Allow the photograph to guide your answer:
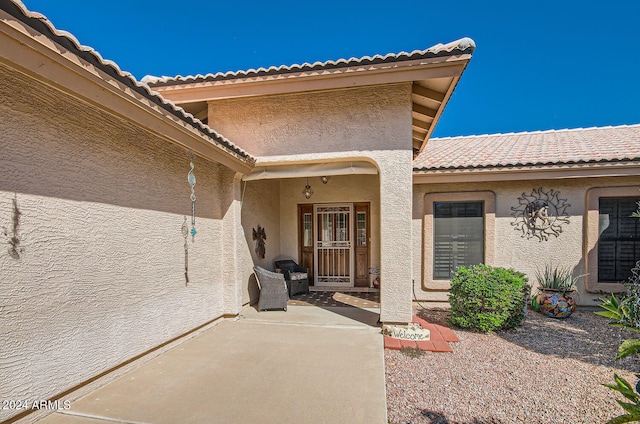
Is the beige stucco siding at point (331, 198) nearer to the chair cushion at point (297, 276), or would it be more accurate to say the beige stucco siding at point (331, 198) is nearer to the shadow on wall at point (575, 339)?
the chair cushion at point (297, 276)

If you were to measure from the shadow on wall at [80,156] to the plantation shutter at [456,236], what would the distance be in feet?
22.1

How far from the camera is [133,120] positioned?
156 inches

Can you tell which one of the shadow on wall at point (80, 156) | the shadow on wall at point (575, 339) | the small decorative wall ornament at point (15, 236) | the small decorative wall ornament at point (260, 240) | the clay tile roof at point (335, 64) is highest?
the clay tile roof at point (335, 64)

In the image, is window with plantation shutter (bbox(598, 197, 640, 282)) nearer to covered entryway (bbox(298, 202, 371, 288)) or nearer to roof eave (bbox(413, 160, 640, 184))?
roof eave (bbox(413, 160, 640, 184))

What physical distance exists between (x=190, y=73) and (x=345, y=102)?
350cm

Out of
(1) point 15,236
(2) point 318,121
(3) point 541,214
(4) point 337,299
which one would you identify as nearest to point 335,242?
(4) point 337,299

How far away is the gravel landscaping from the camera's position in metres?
3.71

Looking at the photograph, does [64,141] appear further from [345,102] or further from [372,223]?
[372,223]

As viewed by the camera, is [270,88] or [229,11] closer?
[270,88]

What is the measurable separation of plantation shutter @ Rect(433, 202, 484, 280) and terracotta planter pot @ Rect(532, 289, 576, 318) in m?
1.69

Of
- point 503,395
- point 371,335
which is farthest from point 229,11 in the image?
point 503,395

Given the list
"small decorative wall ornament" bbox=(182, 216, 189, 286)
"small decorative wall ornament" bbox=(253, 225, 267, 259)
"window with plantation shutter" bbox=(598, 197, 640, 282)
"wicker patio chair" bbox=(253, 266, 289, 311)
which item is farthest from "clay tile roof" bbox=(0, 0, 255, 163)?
"window with plantation shutter" bbox=(598, 197, 640, 282)

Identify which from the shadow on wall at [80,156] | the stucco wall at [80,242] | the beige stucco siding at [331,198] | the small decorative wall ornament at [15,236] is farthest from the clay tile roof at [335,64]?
the beige stucco siding at [331,198]

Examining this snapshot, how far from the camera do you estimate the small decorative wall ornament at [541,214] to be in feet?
27.1
